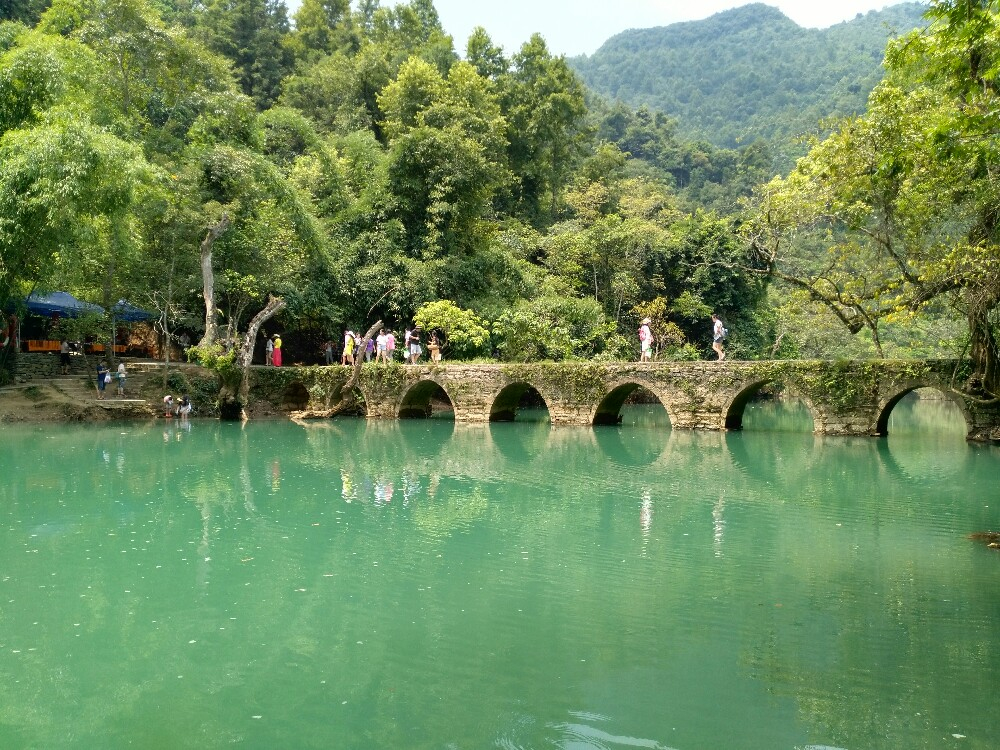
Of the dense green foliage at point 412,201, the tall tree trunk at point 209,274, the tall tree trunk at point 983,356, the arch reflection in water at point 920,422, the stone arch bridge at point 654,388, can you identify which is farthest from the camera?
the tall tree trunk at point 209,274

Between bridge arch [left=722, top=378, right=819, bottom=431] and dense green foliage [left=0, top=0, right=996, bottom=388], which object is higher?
dense green foliage [left=0, top=0, right=996, bottom=388]

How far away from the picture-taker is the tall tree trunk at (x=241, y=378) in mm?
24641

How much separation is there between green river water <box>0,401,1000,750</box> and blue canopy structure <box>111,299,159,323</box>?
1228 centimetres

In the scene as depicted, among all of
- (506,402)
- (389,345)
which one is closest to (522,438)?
(506,402)

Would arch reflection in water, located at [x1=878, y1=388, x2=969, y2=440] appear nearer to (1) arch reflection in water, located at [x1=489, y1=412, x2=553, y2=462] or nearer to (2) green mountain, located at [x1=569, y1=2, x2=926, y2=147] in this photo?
(1) arch reflection in water, located at [x1=489, y1=412, x2=553, y2=462]

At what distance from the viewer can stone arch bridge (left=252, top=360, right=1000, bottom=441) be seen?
66.1ft

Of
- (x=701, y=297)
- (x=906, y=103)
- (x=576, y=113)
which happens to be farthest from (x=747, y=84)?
(x=906, y=103)

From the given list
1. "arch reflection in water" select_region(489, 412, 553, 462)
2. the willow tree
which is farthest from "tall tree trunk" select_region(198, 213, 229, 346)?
the willow tree

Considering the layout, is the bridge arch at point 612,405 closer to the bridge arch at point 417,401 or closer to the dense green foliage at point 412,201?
the dense green foliage at point 412,201

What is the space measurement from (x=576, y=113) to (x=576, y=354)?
16289mm

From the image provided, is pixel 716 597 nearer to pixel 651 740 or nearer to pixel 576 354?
pixel 651 740

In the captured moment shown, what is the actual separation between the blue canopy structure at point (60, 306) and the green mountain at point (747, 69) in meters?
67.7

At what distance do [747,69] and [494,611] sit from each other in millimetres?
119983

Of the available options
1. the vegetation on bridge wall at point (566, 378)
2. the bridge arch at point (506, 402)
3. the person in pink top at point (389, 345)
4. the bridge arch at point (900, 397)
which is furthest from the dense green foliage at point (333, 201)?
the bridge arch at point (900, 397)
